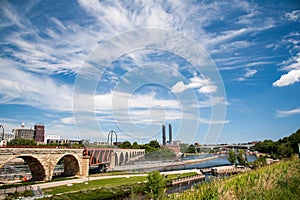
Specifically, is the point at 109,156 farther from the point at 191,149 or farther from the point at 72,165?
the point at 191,149

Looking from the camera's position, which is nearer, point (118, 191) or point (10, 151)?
point (118, 191)

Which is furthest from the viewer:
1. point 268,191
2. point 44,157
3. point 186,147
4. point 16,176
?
point 186,147

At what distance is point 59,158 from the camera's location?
35875 mm

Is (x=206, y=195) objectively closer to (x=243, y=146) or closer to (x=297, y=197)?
(x=297, y=197)

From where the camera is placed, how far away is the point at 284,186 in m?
6.94

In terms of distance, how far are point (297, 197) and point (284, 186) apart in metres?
1.19

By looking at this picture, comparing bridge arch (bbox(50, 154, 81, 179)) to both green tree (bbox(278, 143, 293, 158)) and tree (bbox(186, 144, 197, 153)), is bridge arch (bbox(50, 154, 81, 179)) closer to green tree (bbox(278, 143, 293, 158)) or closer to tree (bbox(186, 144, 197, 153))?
green tree (bbox(278, 143, 293, 158))

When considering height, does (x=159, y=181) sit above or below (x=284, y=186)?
below

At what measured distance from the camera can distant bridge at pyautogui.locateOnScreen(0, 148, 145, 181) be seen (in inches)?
1172

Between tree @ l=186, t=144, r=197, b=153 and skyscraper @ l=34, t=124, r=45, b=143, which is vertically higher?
skyscraper @ l=34, t=124, r=45, b=143

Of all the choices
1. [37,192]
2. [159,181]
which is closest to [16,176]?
[37,192]

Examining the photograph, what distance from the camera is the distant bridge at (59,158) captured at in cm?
2976

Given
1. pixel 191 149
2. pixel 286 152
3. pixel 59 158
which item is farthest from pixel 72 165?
pixel 191 149

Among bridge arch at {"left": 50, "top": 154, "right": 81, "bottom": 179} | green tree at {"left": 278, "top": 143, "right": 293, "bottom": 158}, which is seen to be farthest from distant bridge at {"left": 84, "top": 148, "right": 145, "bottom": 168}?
green tree at {"left": 278, "top": 143, "right": 293, "bottom": 158}
